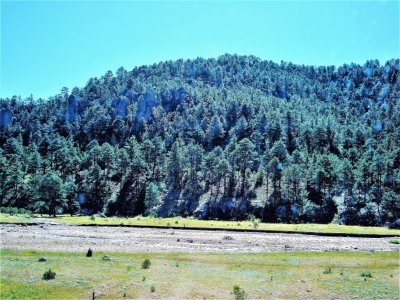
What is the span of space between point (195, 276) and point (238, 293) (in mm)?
6395

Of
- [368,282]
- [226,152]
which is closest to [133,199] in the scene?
[226,152]

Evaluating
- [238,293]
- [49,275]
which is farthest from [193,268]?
[49,275]

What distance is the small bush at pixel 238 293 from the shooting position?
29.0 m

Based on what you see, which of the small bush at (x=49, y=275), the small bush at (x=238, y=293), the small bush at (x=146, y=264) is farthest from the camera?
the small bush at (x=146, y=264)

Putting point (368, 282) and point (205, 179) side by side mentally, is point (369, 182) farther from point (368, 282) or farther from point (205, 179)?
point (368, 282)

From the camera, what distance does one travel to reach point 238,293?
2955 cm

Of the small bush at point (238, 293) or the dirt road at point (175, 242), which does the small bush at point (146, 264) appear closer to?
the dirt road at point (175, 242)

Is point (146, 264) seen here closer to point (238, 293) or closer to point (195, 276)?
point (195, 276)

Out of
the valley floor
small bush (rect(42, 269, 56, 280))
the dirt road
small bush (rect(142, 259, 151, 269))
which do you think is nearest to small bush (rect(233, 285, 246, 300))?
the valley floor

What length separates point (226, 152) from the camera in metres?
156

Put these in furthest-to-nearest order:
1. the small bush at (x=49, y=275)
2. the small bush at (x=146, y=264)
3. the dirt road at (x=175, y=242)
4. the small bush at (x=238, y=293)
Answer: the dirt road at (x=175, y=242), the small bush at (x=146, y=264), the small bush at (x=49, y=275), the small bush at (x=238, y=293)

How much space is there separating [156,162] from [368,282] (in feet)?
448

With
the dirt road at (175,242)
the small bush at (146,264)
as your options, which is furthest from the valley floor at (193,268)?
the small bush at (146,264)

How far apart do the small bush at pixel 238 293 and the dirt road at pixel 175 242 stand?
20.9m
